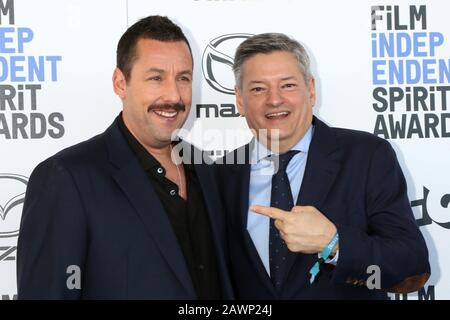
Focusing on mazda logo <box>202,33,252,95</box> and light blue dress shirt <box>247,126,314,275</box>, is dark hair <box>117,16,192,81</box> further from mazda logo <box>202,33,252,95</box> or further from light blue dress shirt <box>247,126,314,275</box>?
mazda logo <box>202,33,252,95</box>

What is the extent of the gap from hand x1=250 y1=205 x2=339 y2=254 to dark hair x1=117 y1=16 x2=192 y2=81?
0.71 metres

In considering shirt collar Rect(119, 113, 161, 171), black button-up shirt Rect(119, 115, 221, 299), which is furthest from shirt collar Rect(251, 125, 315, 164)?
shirt collar Rect(119, 113, 161, 171)

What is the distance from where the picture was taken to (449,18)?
3076 millimetres

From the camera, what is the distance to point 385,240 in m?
2.00

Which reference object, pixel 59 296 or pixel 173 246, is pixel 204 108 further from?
pixel 59 296

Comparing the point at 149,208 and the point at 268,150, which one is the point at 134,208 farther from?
the point at 268,150

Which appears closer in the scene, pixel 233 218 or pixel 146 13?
pixel 233 218

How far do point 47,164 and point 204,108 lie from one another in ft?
4.12

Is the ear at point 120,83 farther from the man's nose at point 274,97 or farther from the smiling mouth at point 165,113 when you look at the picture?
the man's nose at point 274,97

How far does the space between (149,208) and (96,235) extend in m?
0.18

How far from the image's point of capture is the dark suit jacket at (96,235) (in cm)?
183

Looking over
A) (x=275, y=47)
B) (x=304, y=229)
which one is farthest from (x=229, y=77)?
(x=304, y=229)
